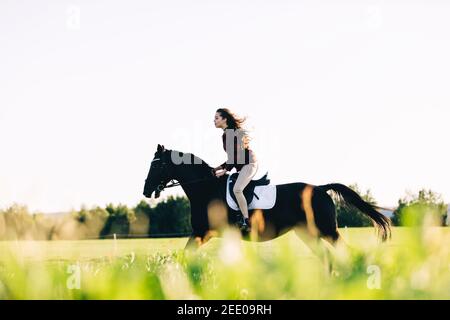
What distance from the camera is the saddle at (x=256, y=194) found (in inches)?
336

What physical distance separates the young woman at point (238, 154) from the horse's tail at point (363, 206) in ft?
5.92

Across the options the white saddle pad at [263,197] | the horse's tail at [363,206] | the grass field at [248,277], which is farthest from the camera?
the white saddle pad at [263,197]

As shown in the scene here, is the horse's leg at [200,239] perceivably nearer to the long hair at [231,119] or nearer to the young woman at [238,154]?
the young woman at [238,154]

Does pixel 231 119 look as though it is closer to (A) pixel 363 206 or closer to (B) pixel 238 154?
(B) pixel 238 154

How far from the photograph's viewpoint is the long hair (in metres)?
7.40

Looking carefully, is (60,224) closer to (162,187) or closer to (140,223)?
(140,223)

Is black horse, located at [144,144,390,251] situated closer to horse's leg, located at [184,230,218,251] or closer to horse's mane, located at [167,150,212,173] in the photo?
Answer: horse's mane, located at [167,150,212,173]

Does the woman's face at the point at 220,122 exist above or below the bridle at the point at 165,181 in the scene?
above

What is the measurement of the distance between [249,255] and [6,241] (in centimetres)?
120

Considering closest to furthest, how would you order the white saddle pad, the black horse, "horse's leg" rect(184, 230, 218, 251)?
1. "horse's leg" rect(184, 230, 218, 251)
2. the black horse
3. the white saddle pad

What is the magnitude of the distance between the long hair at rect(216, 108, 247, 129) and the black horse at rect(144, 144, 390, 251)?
4.98 feet

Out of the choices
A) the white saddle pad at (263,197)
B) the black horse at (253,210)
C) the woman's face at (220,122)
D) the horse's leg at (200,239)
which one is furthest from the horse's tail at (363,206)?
the woman's face at (220,122)

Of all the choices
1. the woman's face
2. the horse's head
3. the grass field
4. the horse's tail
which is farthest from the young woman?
the grass field

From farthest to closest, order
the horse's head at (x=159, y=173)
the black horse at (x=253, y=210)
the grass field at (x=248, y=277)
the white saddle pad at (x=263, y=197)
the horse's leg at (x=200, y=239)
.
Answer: the horse's head at (x=159, y=173), the white saddle pad at (x=263, y=197), the black horse at (x=253, y=210), the horse's leg at (x=200, y=239), the grass field at (x=248, y=277)
